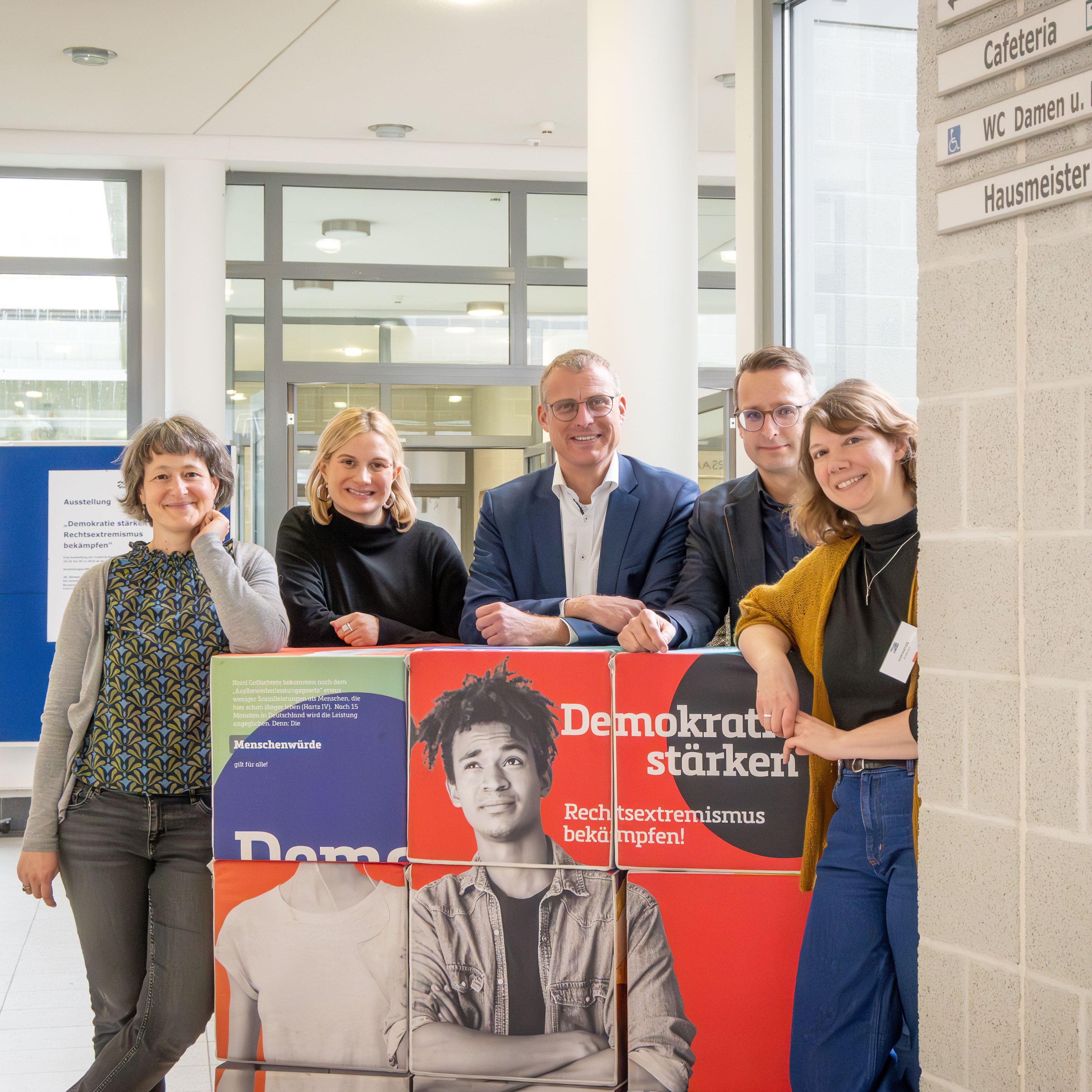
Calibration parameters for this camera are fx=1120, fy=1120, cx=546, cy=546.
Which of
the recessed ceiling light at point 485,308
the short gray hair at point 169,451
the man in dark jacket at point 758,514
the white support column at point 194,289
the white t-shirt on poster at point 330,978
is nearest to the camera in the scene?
the white t-shirt on poster at point 330,978

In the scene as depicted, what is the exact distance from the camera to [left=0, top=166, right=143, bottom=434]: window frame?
615 cm

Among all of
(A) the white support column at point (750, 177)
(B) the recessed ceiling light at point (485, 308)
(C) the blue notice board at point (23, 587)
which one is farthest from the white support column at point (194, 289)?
(A) the white support column at point (750, 177)

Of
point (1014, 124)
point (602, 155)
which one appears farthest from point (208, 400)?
point (1014, 124)

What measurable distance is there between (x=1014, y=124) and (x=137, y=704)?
1.69 metres

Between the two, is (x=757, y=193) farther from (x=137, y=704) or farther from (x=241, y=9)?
(x=137, y=704)

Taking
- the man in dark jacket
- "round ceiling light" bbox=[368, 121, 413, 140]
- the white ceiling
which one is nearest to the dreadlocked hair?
the man in dark jacket

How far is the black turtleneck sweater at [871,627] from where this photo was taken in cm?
174

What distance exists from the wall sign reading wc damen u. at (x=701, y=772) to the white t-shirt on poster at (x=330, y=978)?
439 mm

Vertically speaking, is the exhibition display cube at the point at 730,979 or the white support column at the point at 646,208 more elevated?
the white support column at the point at 646,208

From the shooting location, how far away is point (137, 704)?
204 cm

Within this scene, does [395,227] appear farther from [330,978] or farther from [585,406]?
[330,978]

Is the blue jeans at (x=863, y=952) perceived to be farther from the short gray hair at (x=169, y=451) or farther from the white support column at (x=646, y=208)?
the white support column at (x=646, y=208)

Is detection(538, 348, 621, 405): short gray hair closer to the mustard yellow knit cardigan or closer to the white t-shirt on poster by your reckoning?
the mustard yellow knit cardigan

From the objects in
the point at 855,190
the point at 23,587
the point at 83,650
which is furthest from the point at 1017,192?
the point at 23,587
